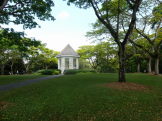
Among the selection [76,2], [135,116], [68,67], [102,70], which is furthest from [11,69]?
[135,116]

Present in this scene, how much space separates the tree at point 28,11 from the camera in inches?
482

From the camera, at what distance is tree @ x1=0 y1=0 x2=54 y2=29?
12.2 meters

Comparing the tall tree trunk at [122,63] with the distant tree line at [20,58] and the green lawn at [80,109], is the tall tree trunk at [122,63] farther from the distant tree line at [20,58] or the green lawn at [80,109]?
the distant tree line at [20,58]

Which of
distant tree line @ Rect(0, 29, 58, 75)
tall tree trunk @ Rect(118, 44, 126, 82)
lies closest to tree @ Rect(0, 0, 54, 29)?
distant tree line @ Rect(0, 29, 58, 75)

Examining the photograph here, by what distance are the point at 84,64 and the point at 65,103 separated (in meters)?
42.5

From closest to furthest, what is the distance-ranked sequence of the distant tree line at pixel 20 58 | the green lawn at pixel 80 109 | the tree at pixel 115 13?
the green lawn at pixel 80 109
the tree at pixel 115 13
the distant tree line at pixel 20 58

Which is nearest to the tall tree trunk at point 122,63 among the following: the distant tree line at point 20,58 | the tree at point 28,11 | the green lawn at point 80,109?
the green lawn at point 80,109

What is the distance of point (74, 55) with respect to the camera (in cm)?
2906

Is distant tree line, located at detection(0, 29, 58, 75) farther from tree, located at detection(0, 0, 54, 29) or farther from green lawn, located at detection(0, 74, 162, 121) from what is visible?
green lawn, located at detection(0, 74, 162, 121)

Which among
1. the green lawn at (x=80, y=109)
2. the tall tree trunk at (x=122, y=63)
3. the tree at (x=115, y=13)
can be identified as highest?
the tree at (x=115, y=13)

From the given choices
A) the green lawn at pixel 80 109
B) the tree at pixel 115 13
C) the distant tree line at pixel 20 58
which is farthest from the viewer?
the distant tree line at pixel 20 58

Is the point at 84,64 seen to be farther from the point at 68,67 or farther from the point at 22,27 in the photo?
the point at 22,27

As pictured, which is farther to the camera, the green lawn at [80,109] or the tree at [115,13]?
the tree at [115,13]

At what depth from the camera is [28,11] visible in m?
12.7
